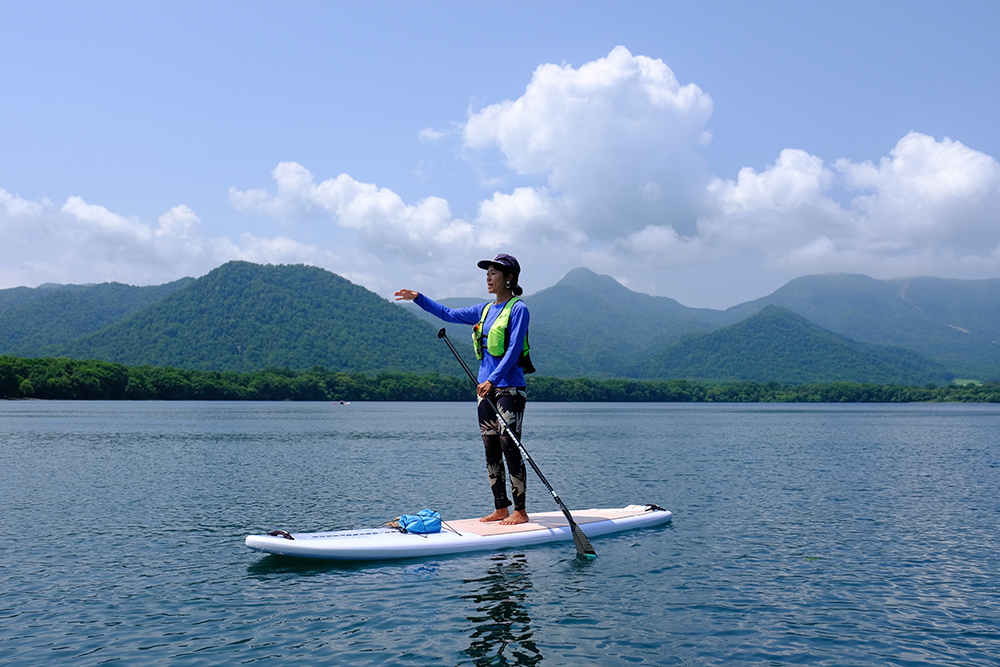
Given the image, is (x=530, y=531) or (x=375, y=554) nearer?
(x=375, y=554)

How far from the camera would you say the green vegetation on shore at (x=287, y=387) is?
391ft

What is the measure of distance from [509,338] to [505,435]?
158 centimetres

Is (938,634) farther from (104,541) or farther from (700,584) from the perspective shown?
(104,541)

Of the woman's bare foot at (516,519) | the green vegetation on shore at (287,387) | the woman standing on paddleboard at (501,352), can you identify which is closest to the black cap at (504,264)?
the woman standing on paddleboard at (501,352)

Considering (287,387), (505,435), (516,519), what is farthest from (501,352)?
(287,387)

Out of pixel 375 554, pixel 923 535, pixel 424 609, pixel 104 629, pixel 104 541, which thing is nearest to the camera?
pixel 104 629

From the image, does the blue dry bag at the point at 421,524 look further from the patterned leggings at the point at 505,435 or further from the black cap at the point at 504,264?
the black cap at the point at 504,264

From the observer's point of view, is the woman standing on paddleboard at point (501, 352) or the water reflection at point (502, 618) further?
the woman standing on paddleboard at point (501, 352)

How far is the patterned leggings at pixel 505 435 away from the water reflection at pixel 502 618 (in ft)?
4.62

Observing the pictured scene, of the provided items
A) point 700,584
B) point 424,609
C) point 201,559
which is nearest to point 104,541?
point 201,559

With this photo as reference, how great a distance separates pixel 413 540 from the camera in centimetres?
1160

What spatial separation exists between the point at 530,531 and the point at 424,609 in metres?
3.38

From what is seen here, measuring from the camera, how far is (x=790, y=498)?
67.8 ft

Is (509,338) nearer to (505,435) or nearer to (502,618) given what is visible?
(505,435)
